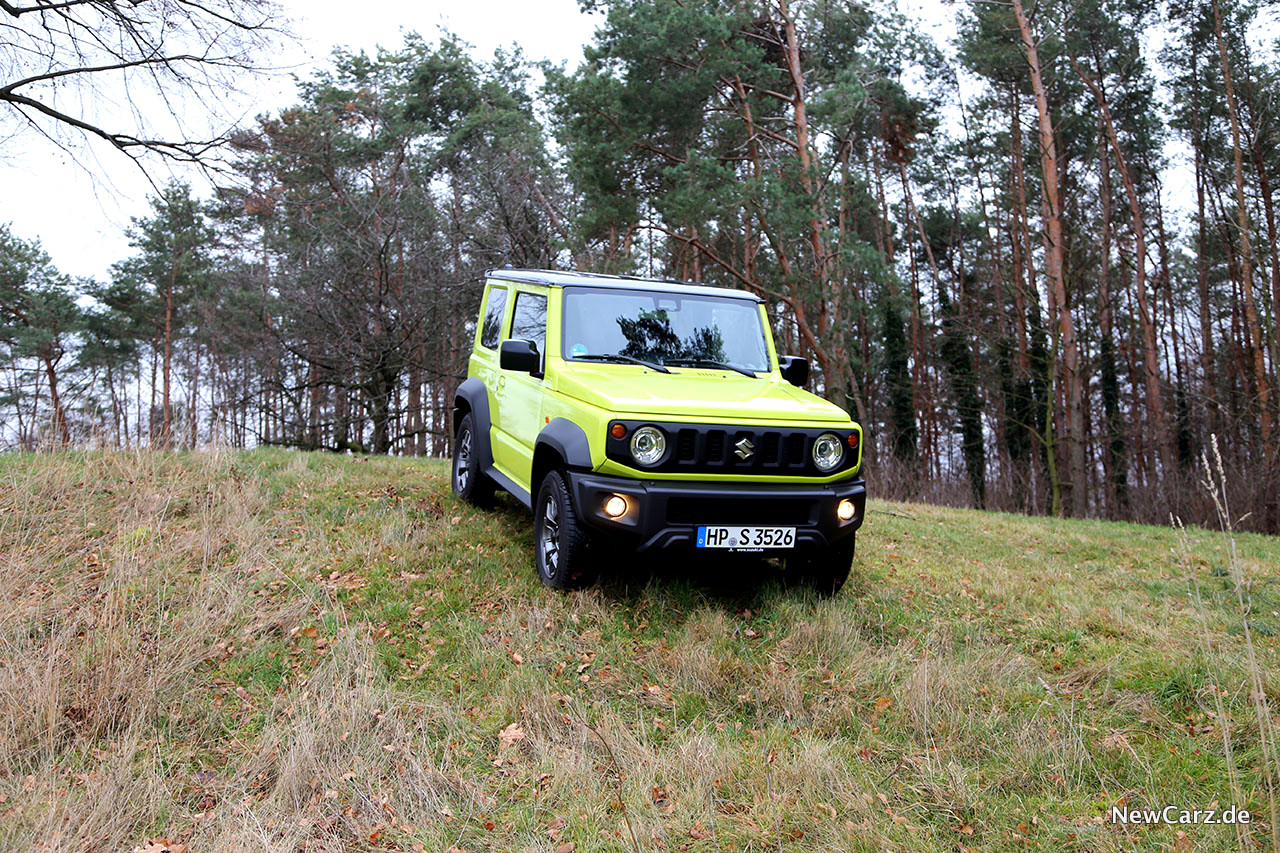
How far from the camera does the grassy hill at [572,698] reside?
11.0 ft

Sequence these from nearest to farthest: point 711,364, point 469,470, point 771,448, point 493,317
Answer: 1. point 771,448
2. point 711,364
3. point 493,317
4. point 469,470

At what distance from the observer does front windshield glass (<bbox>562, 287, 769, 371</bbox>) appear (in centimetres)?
580

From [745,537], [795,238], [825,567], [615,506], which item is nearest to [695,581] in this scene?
[825,567]

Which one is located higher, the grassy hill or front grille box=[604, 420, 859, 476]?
front grille box=[604, 420, 859, 476]

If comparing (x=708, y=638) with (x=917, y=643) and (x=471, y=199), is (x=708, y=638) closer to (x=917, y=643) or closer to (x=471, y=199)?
(x=917, y=643)

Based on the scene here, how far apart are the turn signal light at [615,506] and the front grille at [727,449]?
0.19 m

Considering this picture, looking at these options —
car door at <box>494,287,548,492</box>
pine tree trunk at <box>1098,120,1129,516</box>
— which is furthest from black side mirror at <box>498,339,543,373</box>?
pine tree trunk at <box>1098,120,1129,516</box>

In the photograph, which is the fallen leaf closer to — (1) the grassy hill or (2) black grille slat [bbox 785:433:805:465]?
(1) the grassy hill

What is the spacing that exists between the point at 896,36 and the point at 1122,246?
37.5 ft

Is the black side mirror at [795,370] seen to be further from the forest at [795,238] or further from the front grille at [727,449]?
the forest at [795,238]

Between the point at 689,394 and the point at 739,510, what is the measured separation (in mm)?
750

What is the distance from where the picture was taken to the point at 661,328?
5969 mm

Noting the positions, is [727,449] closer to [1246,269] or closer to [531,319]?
[531,319]

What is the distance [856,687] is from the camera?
4.38 meters
